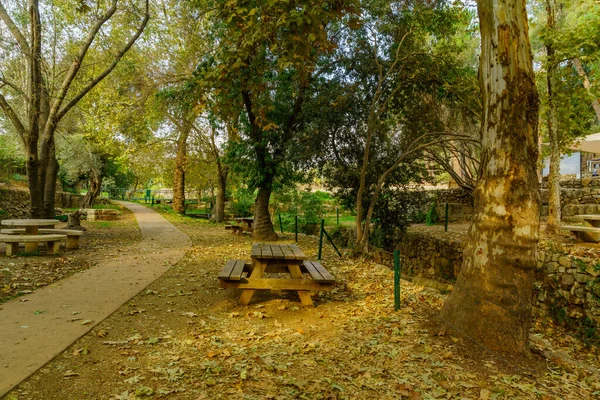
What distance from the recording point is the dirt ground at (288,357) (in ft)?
9.46

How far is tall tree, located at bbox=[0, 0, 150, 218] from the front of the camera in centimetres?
936

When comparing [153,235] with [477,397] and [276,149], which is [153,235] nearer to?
[276,149]

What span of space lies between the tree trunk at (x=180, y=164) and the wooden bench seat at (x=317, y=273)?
14.2m

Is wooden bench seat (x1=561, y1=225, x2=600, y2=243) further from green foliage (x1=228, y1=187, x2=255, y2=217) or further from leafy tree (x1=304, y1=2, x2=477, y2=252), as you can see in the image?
green foliage (x1=228, y1=187, x2=255, y2=217)

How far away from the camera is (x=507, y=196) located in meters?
3.74

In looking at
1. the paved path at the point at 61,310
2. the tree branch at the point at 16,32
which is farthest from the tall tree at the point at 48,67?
the paved path at the point at 61,310

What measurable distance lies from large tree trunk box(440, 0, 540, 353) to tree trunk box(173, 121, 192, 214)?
1609cm

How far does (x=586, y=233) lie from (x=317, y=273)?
6.39 metres

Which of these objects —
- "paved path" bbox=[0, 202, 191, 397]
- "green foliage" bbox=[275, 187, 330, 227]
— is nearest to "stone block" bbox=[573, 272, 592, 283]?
"paved path" bbox=[0, 202, 191, 397]

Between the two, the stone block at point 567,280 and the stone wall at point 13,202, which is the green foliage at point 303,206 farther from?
the stone block at point 567,280

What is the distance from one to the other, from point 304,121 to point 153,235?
20.8 feet

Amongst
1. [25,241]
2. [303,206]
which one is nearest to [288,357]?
[25,241]

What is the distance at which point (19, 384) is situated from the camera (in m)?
2.76

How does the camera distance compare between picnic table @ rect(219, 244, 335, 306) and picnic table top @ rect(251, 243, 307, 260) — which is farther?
picnic table top @ rect(251, 243, 307, 260)
